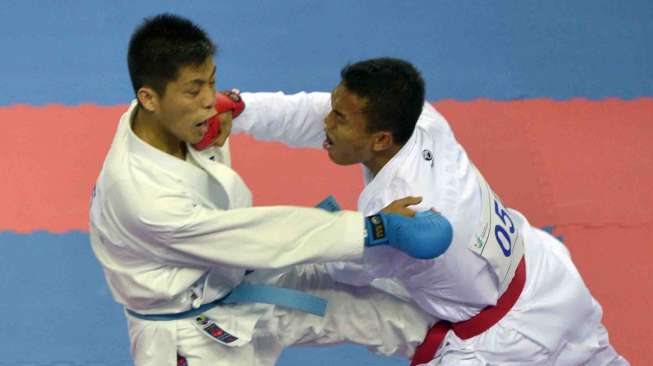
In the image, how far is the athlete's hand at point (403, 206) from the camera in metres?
2.91

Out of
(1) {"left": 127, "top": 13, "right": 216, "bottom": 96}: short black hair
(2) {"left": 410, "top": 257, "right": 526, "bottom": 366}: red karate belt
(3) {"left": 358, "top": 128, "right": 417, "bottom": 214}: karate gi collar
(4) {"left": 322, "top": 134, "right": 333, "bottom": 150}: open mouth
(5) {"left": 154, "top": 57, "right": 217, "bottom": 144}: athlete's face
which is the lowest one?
(2) {"left": 410, "top": 257, "right": 526, "bottom": 366}: red karate belt

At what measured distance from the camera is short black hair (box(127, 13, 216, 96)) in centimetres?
284

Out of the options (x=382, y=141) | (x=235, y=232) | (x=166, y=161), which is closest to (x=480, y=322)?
(x=382, y=141)

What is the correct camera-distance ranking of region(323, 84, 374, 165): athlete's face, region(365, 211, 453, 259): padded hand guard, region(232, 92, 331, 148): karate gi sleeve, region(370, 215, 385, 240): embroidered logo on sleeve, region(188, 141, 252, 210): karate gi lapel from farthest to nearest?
region(232, 92, 331, 148): karate gi sleeve < region(323, 84, 374, 165): athlete's face < region(188, 141, 252, 210): karate gi lapel < region(370, 215, 385, 240): embroidered logo on sleeve < region(365, 211, 453, 259): padded hand guard

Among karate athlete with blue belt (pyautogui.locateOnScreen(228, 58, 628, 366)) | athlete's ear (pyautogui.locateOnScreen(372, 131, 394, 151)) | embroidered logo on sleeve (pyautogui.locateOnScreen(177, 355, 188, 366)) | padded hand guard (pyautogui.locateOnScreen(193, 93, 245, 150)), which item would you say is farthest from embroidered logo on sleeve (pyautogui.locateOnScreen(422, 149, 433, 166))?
embroidered logo on sleeve (pyautogui.locateOnScreen(177, 355, 188, 366))

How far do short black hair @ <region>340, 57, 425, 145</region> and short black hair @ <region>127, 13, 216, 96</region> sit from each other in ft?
1.79

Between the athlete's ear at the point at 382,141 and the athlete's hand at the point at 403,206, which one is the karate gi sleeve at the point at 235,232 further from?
the athlete's ear at the point at 382,141

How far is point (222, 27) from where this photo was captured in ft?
19.4

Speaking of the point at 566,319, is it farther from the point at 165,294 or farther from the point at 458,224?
the point at 165,294

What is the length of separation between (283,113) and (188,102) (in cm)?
74

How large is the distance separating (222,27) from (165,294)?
10.6 ft

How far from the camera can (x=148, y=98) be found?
2902 millimetres

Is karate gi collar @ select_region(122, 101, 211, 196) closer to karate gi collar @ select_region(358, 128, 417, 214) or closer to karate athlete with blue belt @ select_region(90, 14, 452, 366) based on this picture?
karate athlete with blue belt @ select_region(90, 14, 452, 366)

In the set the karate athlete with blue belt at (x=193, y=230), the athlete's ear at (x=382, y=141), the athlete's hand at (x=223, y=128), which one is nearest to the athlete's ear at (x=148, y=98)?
the karate athlete with blue belt at (x=193, y=230)
